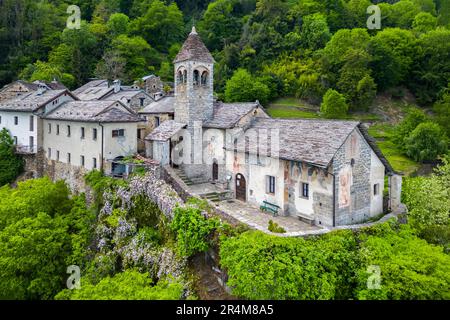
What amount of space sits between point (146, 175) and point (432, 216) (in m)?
20.7

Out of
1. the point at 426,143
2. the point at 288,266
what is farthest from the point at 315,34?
the point at 288,266

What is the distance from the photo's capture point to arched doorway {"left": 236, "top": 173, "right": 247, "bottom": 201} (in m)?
28.6

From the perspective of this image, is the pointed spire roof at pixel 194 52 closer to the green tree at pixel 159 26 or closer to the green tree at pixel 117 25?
the green tree at pixel 117 25

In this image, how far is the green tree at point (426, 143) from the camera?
44.8m

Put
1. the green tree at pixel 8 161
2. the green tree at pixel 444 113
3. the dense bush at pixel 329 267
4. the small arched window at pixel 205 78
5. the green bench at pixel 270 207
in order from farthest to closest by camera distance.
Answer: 1. the green tree at pixel 444 113
2. the green tree at pixel 8 161
3. the small arched window at pixel 205 78
4. the green bench at pixel 270 207
5. the dense bush at pixel 329 267

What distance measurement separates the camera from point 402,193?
90.5 feet

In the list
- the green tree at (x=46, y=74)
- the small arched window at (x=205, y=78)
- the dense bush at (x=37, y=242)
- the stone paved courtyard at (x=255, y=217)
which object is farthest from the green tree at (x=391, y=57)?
the green tree at (x=46, y=74)

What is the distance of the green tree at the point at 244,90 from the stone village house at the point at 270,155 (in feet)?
86.0

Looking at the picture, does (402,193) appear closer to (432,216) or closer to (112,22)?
(432,216)

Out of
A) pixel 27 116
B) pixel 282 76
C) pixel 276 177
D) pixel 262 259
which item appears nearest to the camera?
pixel 262 259

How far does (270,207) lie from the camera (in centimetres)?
2561

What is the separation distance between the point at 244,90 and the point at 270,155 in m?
37.8

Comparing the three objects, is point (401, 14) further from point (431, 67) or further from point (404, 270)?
point (404, 270)

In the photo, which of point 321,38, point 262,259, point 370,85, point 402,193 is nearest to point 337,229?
point 262,259
